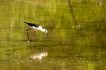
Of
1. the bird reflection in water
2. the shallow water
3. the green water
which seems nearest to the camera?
the shallow water

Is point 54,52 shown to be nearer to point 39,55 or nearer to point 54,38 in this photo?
point 39,55

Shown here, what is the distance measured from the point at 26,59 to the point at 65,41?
2.34 metres

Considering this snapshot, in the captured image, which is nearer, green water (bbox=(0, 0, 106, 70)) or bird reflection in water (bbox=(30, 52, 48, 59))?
green water (bbox=(0, 0, 106, 70))

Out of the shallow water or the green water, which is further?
the green water

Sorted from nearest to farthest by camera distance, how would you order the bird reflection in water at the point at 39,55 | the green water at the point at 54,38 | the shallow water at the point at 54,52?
the shallow water at the point at 54,52
the green water at the point at 54,38
the bird reflection in water at the point at 39,55

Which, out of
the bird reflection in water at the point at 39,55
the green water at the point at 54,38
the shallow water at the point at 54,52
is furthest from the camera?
the bird reflection in water at the point at 39,55

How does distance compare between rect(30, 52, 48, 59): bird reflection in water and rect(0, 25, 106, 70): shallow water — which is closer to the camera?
rect(0, 25, 106, 70): shallow water

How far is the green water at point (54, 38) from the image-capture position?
8872 millimetres

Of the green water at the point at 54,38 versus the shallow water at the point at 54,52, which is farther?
the green water at the point at 54,38

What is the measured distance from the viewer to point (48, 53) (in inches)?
386

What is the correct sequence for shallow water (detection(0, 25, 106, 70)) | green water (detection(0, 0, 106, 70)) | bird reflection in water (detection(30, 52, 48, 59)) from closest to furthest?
shallow water (detection(0, 25, 106, 70)) < green water (detection(0, 0, 106, 70)) < bird reflection in water (detection(30, 52, 48, 59))

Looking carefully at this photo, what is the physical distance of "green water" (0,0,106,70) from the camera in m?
8.87

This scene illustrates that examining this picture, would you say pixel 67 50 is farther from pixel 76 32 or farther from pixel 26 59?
pixel 76 32

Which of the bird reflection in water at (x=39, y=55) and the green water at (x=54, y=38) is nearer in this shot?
the green water at (x=54, y=38)
